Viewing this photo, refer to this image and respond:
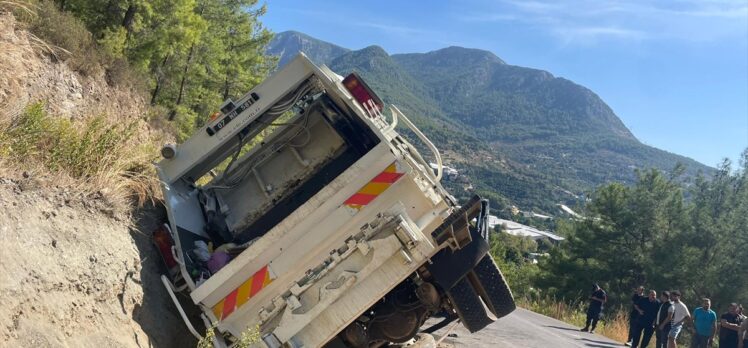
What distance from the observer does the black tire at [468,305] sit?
4160 mm

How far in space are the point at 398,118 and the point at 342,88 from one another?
0.60 meters

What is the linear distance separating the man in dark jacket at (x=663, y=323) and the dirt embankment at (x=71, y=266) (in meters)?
8.94

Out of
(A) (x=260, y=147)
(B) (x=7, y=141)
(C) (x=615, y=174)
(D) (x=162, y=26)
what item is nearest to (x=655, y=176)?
(D) (x=162, y=26)

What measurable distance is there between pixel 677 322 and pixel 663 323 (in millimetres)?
240

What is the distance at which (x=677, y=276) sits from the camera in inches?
1119

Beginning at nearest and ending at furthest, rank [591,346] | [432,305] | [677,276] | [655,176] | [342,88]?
1. [432,305]
2. [342,88]
3. [591,346]
4. [677,276]
5. [655,176]

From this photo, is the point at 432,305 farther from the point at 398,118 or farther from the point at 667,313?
the point at 667,313

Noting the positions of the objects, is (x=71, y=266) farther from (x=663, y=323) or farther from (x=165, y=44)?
(x=663, y=323)

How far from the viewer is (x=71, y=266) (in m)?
3.35

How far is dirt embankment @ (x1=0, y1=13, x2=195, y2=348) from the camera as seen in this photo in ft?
9.66

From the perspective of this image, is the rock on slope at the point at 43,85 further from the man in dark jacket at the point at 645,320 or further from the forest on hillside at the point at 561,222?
the man in dark jacket at the point at 645,320

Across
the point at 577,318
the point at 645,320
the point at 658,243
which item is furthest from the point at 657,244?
the point at 645,320

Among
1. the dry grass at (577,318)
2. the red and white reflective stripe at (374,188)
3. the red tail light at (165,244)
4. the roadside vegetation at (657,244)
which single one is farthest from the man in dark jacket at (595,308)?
the roadside vegetation at (657,244)

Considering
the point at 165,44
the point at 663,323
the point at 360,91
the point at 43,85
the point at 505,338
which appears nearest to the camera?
the point at 360,91
